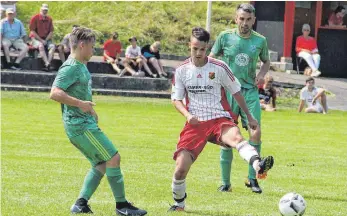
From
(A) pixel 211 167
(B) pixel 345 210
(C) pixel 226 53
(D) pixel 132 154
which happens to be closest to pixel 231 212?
(B) pixel 345 210

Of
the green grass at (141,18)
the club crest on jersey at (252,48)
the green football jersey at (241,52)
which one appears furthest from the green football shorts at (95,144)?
the green grass at (141,18)

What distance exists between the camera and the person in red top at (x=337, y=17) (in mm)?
32906

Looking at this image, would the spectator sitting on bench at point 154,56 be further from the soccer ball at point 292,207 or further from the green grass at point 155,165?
the soccer ball at point 292,207

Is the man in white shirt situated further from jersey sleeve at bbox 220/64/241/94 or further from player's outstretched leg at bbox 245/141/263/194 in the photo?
jersey sleeve at bbox 220/64/241/94

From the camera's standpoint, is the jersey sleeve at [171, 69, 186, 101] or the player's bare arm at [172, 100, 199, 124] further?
the jersey sleeve at [171, 69, 186, 101]

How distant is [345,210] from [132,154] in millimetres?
5510

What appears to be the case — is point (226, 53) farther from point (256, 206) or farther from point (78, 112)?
point (78, 112)

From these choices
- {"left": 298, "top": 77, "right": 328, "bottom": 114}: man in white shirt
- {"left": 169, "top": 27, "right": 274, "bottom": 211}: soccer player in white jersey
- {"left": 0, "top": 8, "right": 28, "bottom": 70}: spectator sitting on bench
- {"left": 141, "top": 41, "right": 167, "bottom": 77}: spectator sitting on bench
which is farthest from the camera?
{"left": 141, "top": 41, "right": 167, "bottom": 77}: spectator sitting on bench

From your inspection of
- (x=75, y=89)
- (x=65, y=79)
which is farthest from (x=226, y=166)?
(x=65, y=79)

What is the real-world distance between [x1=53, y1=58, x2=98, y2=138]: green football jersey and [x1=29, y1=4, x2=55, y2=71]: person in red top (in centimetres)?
1886

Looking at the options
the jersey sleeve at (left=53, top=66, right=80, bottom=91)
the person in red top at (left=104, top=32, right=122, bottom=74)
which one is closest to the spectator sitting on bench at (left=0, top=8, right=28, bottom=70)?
the person in red top at (left=104, top=32, right=122, bottom=74)

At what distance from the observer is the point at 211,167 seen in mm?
13953

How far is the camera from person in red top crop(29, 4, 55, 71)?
91.1ft

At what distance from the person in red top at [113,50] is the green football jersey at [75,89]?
19807 mm
